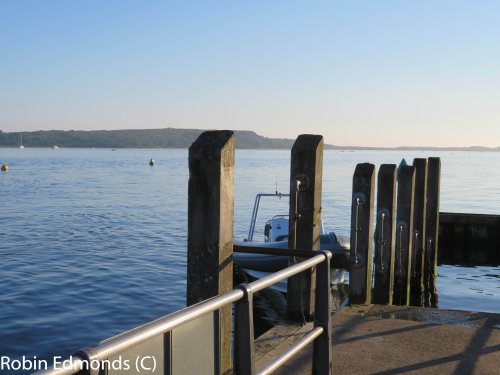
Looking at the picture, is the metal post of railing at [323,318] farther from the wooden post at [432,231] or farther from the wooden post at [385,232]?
the wooden post at [432,231]

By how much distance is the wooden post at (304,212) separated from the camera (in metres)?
6.66

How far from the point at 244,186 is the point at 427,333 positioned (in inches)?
2008

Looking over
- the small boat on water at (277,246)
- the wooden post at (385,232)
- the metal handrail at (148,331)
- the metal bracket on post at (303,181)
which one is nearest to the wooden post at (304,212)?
the metal bracket on post at (303,181)

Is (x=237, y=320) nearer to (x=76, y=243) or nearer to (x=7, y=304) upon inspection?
(x=7, y=304)

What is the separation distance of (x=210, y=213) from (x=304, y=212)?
2.21m

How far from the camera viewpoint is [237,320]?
10.9ft

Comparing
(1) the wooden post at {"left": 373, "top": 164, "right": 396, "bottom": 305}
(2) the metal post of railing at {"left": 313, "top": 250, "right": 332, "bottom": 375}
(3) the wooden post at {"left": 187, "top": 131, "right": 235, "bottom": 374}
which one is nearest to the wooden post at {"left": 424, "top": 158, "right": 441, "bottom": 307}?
(1) the wooden post at {"left": 373, "top": 164, "right": 396, "bottom": 305}

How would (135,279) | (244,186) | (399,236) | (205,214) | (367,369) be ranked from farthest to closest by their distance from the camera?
(244,186) → (135,279) → (399,236) → (367,369) → (205,214)

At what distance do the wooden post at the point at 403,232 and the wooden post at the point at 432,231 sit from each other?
3161 mm

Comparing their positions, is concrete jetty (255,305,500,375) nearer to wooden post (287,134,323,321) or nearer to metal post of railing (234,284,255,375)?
wooden post (287,134,323,321)

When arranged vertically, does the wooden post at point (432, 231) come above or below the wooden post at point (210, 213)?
below

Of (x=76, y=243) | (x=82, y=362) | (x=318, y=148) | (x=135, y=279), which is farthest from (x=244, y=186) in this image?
(x=82, y=362)

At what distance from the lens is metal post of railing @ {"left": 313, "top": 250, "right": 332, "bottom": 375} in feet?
14.0

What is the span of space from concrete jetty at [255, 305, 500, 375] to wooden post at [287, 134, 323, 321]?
0.87 ft
